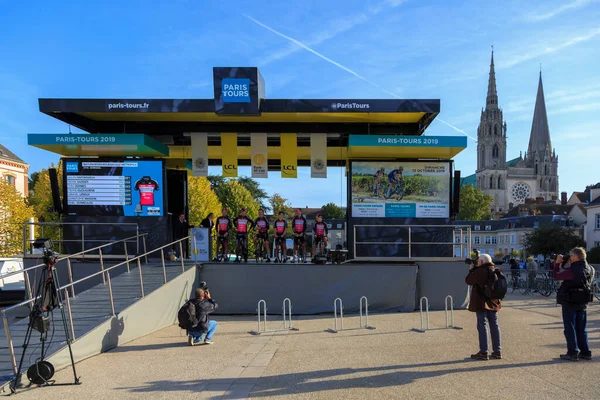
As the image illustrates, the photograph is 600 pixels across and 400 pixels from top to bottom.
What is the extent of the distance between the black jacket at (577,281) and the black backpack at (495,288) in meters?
0.83

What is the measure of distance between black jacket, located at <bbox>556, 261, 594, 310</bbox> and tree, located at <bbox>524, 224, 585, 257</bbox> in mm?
56206

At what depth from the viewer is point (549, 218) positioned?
86250 mm

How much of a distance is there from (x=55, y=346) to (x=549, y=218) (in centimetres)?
9143

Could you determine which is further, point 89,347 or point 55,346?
point 89,347

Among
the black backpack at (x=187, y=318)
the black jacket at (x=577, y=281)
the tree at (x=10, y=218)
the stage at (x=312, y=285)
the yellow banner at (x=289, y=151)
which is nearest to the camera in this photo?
the black jacket at (x=577, y=281)

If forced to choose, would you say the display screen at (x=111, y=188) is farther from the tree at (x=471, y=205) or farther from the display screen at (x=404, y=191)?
the tree at (x=471, y=205)

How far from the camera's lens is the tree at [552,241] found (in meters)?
58.0

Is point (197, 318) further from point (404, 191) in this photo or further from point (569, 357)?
point (404, 191)

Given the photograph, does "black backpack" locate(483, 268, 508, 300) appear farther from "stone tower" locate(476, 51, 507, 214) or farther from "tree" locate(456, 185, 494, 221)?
"stone tower" locate(476, 51, 507, 214)

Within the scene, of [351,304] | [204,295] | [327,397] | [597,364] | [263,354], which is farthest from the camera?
[351,304]

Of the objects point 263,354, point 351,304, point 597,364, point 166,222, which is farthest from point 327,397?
point 166,222

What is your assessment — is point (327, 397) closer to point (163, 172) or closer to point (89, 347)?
point (89, 347)

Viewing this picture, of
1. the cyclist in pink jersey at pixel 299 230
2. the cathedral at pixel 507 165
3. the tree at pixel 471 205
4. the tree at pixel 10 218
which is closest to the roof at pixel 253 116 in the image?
the cyclist in pink jersey at pixel 299 230

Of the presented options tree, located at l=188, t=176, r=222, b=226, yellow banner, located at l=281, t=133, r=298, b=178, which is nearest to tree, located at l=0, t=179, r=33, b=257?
tree, located at l=188, t=176, r=222, b=226
